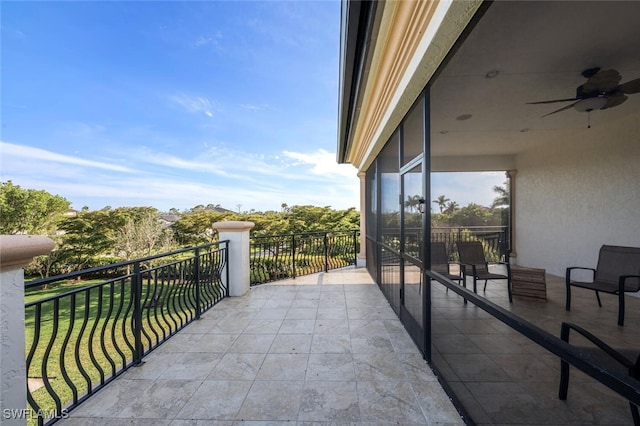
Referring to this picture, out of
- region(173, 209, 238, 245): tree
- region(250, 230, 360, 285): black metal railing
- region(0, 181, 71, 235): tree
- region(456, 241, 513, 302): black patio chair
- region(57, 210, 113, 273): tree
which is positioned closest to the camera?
region(456, 241, 513, 302): black patio chair

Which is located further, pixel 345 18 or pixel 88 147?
pixel 88 147

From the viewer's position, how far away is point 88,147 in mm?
14859

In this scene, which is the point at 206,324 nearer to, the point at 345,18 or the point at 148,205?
the point at 345,18

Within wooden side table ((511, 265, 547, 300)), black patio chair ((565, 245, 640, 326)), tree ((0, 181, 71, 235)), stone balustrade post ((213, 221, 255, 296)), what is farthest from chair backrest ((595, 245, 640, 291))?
tree ((0, 181, 71, 235))

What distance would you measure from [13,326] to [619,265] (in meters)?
5.27

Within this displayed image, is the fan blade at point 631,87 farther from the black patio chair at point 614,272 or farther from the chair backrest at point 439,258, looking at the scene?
the chair backrest at point 439,258

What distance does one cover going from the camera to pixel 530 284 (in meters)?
3.04

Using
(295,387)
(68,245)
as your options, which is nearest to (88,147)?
(68,245)

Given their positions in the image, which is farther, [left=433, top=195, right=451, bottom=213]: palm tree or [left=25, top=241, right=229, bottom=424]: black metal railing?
[left=433, top=195, right=451, bottom=213]: palm tree

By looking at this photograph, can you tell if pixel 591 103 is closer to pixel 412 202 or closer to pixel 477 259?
pixel 477 259

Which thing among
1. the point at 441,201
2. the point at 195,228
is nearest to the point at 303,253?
the point at 441,201

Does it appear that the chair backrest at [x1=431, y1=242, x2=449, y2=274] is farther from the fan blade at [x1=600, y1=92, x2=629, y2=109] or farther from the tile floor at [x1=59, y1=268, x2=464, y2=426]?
the fan blade at [x1=600, y1=92, x2=629, y2=109]

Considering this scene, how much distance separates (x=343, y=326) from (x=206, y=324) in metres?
1.69

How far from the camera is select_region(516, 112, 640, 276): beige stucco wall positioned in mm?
3545
